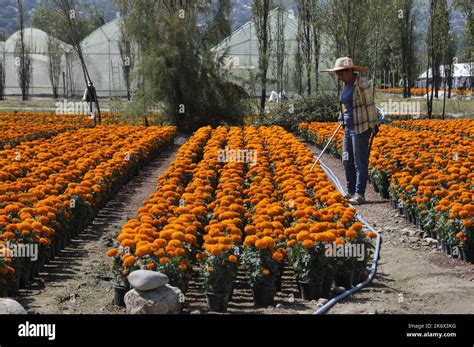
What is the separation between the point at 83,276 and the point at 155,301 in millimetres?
2159

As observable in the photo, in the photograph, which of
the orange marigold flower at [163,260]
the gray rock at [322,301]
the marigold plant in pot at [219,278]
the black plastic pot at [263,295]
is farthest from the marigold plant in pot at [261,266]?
the orange marigold flower at [163,260]

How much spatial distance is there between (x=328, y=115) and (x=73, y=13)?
9419 millimetres

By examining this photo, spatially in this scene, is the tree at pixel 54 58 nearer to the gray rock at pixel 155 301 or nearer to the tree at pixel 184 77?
the tree at pixel 184 77

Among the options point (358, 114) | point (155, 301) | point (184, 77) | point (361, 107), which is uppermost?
point (184, 77)

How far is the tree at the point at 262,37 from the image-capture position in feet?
93.3

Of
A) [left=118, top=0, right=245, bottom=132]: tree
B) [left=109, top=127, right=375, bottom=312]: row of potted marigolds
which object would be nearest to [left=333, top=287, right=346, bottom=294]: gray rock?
[left=109, top=127, right=375, bottom=312]: row of potted marigolds

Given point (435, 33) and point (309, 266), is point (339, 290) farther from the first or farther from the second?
point (435, 33)

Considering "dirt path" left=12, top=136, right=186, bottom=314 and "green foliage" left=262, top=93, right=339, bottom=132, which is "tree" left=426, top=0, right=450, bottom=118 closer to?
"green foliage" left=262, top=93, right=339, bottom=132

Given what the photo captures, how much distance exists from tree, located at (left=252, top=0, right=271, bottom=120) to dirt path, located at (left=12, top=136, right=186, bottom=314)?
15.6m

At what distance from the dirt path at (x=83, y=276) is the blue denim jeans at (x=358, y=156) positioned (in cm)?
350

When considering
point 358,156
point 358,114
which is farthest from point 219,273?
point 358,114

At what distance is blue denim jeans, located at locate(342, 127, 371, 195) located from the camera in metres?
10.7

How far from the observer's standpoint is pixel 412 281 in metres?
6.99

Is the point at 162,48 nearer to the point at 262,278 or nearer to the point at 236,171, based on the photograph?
the point at 236,171
